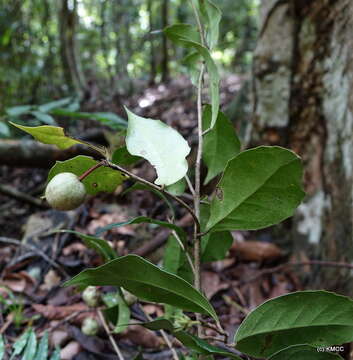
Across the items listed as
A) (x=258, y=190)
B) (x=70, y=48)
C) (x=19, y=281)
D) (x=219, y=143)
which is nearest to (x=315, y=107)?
(x=219, y=143)

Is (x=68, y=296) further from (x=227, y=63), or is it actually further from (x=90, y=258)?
(x=227, y=63)

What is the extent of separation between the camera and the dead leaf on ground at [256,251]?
1.42 meters

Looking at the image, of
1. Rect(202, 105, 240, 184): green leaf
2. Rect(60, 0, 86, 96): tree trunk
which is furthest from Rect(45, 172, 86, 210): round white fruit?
Rect(60, 0, 86, 96): tree trunk

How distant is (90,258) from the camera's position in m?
1.45

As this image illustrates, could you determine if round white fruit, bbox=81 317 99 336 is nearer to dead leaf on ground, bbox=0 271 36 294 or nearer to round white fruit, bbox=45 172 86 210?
dead leaf on ground, bbox=0 271 36 294

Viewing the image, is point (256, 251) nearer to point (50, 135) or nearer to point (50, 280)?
point (50, 280)

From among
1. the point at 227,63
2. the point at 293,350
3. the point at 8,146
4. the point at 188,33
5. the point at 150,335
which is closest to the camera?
the point at 293,350

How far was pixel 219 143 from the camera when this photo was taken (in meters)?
0.82

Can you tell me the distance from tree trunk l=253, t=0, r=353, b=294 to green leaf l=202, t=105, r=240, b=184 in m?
0.40

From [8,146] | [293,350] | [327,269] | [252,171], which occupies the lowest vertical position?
[327,269]

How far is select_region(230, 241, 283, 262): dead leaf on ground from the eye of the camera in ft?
4.67

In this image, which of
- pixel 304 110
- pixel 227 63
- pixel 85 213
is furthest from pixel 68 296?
pixel 227 63

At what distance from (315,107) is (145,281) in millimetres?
1034

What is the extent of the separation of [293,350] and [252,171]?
0.88ft
